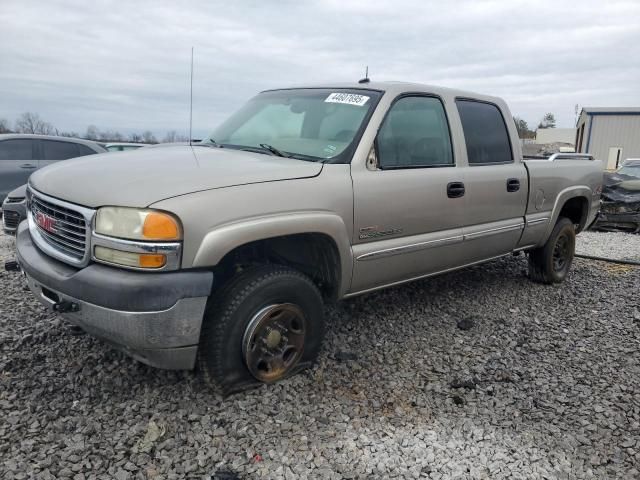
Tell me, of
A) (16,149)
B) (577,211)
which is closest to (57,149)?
(16,149)

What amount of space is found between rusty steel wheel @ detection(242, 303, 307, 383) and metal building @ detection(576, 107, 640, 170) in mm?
37046

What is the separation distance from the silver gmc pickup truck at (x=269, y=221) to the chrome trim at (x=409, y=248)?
0.01m

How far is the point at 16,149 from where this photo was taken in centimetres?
939

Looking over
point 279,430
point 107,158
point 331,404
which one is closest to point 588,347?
point 331,404

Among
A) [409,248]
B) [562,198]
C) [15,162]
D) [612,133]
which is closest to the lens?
[409,248]

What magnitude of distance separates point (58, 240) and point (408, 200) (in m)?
2.11

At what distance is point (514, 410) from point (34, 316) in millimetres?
3324

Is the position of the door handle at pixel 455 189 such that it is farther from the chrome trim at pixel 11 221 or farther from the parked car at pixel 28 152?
the parked car at pixel 28 152

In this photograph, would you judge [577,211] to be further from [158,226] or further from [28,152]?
[28,152]

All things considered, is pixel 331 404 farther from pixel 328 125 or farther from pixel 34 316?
pixel 34 316

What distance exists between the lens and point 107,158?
3.08 meters

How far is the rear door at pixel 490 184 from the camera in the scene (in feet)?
13.0

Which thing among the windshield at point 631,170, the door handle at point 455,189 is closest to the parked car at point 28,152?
the door handle at point 455,189

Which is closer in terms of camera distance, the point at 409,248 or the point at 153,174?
Answer: the point at 153,174
